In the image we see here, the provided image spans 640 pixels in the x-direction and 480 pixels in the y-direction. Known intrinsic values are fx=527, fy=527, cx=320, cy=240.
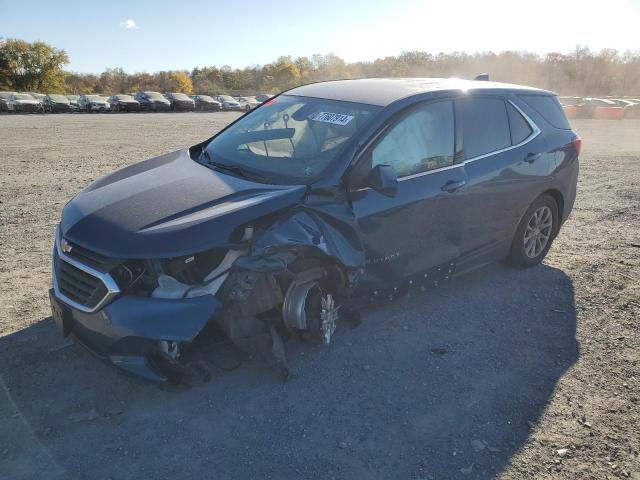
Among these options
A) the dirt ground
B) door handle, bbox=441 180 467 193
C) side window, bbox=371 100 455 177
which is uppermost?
side window, bbox=371 100 455 177

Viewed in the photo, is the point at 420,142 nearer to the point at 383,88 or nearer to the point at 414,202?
the point at 414,202

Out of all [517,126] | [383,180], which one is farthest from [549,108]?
[383,180]

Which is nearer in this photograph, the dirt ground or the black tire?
the dirt ground

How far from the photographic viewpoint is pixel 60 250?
11.1 ft

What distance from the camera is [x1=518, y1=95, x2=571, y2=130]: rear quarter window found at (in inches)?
205

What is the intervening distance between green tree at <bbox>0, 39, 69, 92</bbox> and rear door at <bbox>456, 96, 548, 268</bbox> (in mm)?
66495

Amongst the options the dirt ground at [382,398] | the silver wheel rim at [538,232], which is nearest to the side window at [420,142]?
the dirt ground at [382,398]

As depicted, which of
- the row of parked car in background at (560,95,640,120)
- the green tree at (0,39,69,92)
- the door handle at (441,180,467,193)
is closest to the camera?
the door handle at (441,180,467,193)

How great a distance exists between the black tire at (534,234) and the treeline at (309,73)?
199 ft

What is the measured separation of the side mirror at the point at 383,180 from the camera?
3.55 meters

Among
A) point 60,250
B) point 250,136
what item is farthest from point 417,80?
point 60,250

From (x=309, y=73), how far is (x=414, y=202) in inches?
3223

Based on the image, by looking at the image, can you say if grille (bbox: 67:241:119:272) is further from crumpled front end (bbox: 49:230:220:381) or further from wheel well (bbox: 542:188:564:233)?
wheel well (bbox: 542:188:564:233)

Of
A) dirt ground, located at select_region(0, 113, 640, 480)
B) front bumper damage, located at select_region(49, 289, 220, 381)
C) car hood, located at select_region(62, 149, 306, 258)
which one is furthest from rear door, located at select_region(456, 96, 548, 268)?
front bumper damage, located at select_region(49, 289, 220, 381)
